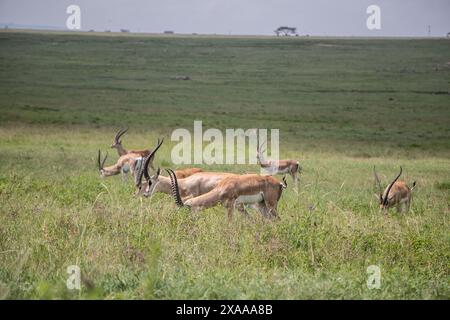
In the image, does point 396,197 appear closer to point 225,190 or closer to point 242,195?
point 242,195

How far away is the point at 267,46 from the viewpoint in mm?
76438

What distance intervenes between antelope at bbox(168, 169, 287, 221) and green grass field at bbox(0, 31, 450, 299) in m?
0.18

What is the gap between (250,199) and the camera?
8.66 metres

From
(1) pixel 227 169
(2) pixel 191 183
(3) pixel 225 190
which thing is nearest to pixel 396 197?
(2) pixel 191 183

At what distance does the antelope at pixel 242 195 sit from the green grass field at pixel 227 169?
18 centimetres

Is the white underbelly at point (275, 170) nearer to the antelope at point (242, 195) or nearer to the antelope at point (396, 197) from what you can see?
the antelope at point (396, 197)

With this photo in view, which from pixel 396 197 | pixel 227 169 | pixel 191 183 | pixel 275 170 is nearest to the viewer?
pixel 191 183

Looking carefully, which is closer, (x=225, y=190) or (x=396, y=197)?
(x=225, y=190)

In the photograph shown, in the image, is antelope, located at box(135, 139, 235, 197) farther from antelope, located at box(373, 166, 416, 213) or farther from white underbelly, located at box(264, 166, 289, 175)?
white underbelly, located at box(264, 166, 289, 175)

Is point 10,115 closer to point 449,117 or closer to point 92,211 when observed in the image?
point 449,117

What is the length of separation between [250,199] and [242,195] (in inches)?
4.5

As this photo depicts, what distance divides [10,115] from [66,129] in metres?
5.07

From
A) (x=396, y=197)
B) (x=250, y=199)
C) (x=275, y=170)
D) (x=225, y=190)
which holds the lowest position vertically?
(x=396, y=197)

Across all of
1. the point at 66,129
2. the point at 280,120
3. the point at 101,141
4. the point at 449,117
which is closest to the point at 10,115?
the point at 66,129
